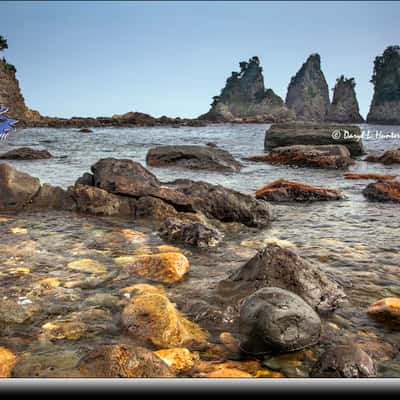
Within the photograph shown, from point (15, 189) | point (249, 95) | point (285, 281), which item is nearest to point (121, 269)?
point (285, 281)

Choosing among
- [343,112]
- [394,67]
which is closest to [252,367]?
[394,67]

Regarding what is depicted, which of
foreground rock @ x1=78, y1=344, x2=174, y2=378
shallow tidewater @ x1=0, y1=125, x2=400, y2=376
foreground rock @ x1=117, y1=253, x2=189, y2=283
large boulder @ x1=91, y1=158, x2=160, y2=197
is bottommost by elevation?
shallow tidewater @ x1=0, y1=125, x2=400, y2=376

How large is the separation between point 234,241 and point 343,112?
14265 centimetres

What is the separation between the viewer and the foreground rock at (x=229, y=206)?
19.4ft

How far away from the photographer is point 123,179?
6.69 metres

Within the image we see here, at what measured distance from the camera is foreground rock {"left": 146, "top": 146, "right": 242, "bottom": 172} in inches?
510

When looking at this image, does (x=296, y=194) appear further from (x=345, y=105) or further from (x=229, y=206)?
(x=345, y=105)

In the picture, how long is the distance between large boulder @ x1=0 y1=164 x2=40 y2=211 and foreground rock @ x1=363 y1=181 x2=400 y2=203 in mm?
5855

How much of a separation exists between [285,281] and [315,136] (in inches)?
661

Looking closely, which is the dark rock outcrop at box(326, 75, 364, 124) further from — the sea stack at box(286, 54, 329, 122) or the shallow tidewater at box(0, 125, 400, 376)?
the shallow tidewater at box(0, 125, 400, 376)

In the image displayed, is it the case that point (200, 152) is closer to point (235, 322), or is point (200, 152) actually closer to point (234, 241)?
point (234, 241)

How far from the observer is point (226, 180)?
10664mm

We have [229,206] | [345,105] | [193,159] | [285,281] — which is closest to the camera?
A: [285,281]

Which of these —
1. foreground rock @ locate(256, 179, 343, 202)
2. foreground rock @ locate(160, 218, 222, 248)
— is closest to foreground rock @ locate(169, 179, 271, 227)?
foreground rock @ locate(160, 218, 222, 248)
